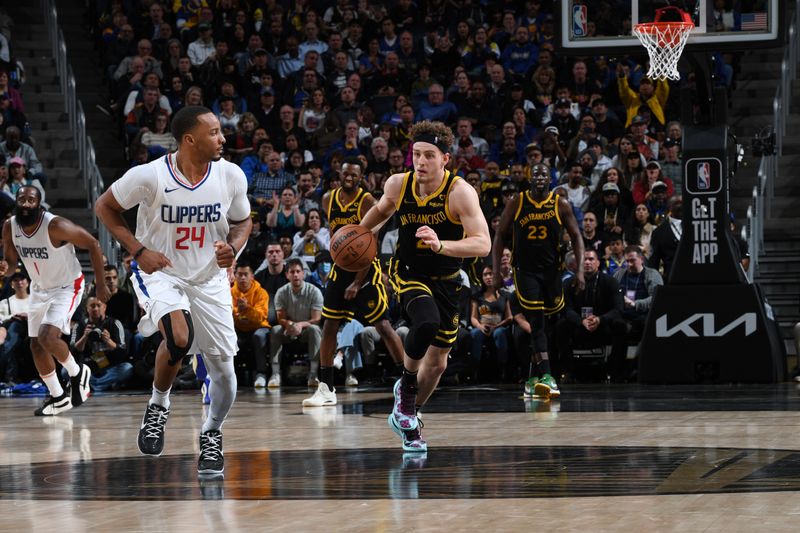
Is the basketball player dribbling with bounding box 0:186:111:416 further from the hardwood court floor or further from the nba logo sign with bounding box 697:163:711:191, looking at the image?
the nba logo sign with bounding box 697:163:711:191

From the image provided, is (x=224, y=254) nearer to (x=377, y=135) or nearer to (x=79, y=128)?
(x=377, y=135)

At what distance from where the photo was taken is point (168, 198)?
7109 mm

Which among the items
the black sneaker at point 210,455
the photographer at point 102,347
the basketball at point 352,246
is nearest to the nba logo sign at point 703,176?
the basketball at point 352,246

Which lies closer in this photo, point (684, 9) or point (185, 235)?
point (185, 235)

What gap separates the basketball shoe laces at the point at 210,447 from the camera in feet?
22.6

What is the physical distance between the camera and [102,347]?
15.2 m

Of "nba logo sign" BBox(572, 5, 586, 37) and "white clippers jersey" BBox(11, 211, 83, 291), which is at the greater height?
"nba logo sign" BBox(572, 5, 586, 37)

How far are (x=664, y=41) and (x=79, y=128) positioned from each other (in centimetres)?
1011

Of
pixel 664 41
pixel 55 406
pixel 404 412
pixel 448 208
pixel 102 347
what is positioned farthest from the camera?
pixel 102 347

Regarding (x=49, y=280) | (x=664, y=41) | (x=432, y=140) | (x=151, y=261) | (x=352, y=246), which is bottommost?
(x=49, y=280)

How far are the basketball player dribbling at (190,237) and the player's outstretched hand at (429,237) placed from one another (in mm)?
966

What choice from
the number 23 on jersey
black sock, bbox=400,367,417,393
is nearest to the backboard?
the number 23 on jersey

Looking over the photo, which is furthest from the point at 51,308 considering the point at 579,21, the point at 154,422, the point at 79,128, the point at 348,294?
the point at 79,128

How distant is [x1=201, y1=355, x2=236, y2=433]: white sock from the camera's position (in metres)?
7.03
